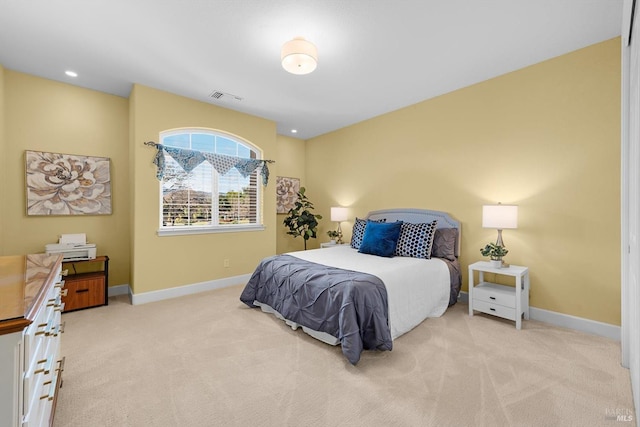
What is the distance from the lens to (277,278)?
2963 mm

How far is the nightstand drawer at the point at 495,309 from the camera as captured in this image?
2775 mm

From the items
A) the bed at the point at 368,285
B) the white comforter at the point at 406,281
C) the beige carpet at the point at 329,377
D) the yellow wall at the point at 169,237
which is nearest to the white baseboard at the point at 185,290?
the yellow wall at the point at 169,237

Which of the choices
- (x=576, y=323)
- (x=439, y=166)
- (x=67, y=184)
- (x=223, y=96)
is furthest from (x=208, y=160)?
(x=576, y=323)

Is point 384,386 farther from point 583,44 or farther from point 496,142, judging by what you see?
point 583,44

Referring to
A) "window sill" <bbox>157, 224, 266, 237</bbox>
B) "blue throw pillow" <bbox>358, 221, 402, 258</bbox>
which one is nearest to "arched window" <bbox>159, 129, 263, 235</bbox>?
"window sill" <bbox>157, 224, 266, 237</bbox>

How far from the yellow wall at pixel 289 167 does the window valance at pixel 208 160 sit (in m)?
0.96

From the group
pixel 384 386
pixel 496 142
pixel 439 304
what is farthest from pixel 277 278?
pixel 496 142

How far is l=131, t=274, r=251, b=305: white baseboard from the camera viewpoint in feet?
11.5

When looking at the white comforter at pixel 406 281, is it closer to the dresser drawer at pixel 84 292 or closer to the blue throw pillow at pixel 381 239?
the blue throw pillow at pixel 381 239

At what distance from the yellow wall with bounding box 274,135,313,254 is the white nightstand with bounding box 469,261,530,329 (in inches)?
136

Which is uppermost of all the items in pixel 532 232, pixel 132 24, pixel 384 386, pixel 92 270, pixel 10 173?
pixel 132 24

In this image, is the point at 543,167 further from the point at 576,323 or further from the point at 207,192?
the point at 207,192

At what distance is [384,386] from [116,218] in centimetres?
394

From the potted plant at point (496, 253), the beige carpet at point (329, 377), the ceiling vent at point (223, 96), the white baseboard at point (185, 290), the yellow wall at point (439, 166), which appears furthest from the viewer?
the ceiling vent at point (223, 96)
